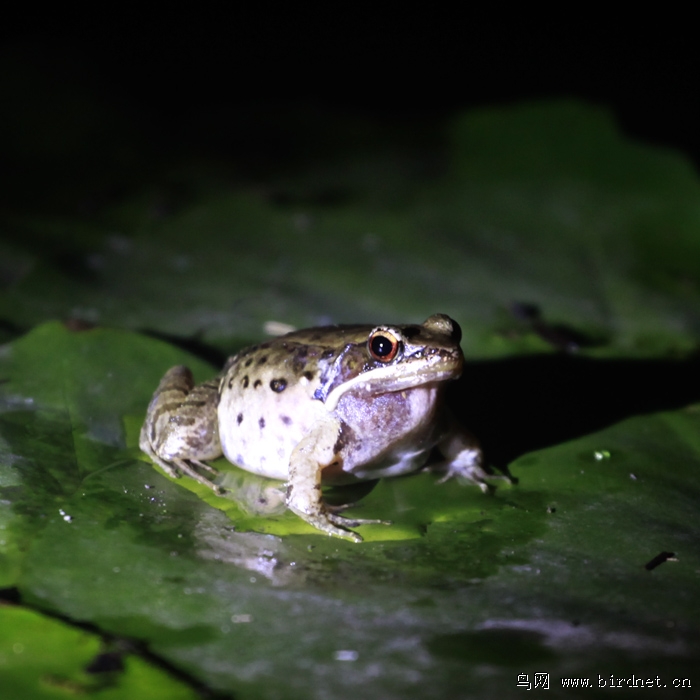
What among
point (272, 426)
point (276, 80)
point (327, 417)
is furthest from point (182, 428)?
point (276, 80)

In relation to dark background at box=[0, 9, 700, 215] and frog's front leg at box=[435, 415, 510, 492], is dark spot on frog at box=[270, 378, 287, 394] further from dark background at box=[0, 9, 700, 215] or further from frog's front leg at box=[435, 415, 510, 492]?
dark background at box=[0, 9, 700, 215]

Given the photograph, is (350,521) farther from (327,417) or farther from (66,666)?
(66,666)

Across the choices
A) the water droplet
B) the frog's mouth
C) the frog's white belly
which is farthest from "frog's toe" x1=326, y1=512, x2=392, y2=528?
the water droplet

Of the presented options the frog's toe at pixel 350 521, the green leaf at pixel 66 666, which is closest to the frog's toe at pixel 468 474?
the frog's toe at pixel 350 521

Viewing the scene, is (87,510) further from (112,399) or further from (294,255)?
(294,255)

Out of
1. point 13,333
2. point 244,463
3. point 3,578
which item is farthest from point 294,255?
point 3,578

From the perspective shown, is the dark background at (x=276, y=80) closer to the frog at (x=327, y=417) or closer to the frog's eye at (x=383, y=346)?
the frog at (x=327, y=417)
